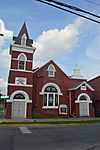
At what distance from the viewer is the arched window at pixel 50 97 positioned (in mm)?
31297

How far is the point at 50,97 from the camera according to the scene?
31766 millimetres

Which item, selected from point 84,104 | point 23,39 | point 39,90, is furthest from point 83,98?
point 23,39

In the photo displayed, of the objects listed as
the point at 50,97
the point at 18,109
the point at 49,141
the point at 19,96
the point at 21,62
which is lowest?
the point at 49,141

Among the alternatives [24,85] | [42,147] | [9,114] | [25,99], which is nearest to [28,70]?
[24,85]

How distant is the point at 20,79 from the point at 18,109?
4.21 meters

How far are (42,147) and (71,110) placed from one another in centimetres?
2385

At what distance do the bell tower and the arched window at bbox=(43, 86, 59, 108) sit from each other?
2886 mm

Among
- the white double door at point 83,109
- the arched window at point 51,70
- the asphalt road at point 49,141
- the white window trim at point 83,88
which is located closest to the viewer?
the asphalt road at point 49,141

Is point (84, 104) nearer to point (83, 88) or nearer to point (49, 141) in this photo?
point (83, 88)

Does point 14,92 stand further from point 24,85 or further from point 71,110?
point 71,110

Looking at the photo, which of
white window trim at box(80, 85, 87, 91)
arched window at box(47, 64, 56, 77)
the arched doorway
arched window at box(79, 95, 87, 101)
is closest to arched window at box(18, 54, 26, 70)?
arched window at box(47, 64, 56, 77)

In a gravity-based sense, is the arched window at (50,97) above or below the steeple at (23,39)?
below

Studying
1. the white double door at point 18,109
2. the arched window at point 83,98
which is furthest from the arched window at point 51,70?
the white double door at point 18,109

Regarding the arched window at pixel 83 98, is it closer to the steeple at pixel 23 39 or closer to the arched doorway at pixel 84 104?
the arched doorway at pixel 84 104
